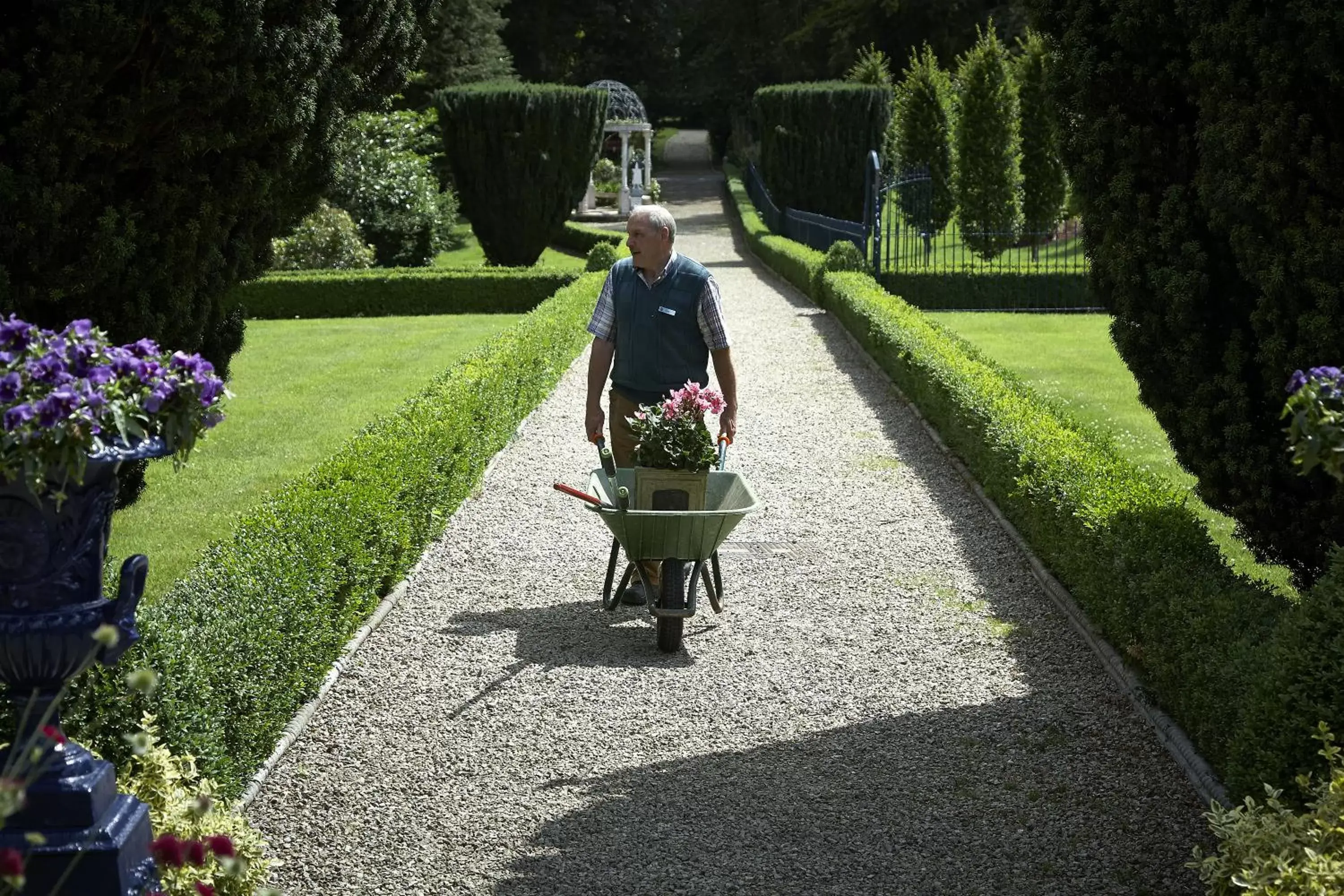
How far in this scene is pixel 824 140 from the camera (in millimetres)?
28047

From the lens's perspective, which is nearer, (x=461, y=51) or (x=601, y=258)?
(x=601, y=258)

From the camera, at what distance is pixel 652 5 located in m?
53.9

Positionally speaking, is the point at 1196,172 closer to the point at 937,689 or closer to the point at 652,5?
the point at 937,689

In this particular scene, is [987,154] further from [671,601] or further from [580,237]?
[671,601]

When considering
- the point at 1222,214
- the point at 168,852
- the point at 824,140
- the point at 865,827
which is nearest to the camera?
the point at 168,852

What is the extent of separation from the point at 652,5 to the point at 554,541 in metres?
49.2

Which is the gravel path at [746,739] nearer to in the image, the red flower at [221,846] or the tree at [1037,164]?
the red flower at [221,846]

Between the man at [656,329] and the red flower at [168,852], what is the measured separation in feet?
12.8

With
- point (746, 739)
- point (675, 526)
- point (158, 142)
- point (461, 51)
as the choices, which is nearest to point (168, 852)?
point (746, 739)

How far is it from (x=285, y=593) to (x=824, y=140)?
2420 cm

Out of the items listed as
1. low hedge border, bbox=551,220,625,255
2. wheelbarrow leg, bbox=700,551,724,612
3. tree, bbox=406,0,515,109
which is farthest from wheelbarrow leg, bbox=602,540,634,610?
tree, bbox=406,0,515,109

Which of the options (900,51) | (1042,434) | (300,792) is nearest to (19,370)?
(300,792)

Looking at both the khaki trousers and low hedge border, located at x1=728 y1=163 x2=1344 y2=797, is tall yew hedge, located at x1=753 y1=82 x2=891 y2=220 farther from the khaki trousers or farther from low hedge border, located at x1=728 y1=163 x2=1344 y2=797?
the khaki trousers

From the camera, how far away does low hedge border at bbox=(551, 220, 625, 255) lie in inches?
1171
